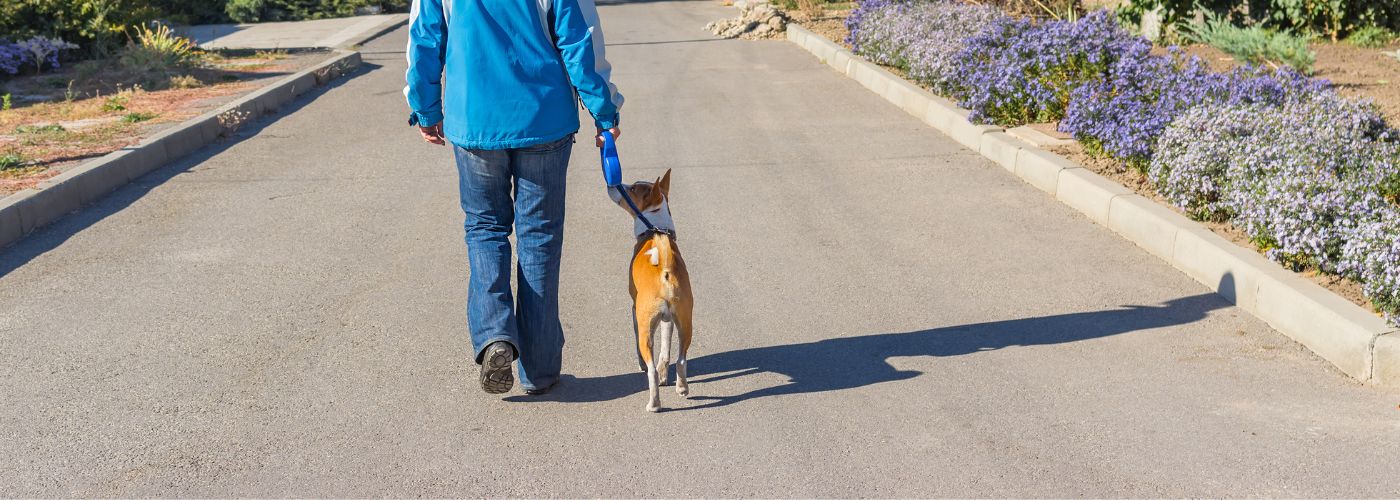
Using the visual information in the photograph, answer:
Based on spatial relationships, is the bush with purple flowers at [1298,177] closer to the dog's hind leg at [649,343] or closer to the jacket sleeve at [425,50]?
the dog's hind leg at [649,343]

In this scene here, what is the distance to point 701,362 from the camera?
202 inches

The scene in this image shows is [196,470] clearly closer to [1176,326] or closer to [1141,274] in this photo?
[1176,326]

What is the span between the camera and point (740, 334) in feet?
18.0

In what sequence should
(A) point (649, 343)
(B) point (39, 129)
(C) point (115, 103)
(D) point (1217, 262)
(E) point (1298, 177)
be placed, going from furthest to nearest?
1. (C) point (115, 103)
2. (B) point (39, 129)
3. (E) point (1298, 177)
4. (D) point (1217, 262)
5. (A) point (649, 343)

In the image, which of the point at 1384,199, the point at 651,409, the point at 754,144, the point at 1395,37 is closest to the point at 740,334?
the point at 651,409

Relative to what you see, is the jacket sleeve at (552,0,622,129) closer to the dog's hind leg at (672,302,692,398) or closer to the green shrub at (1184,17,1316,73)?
the dog's hind leg at (672,302,692,398)

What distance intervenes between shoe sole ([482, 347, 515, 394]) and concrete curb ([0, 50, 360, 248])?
4.01 meters

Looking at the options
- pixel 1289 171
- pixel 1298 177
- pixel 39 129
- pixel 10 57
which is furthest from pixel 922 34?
pixel 10 57

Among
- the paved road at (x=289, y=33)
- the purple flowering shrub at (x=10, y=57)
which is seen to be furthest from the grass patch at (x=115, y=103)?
the paved road at (x=289, y=33)

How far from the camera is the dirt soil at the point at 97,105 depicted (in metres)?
9.10

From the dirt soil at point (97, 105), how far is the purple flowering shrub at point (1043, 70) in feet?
21.7

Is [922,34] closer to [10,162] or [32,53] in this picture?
[10,162]

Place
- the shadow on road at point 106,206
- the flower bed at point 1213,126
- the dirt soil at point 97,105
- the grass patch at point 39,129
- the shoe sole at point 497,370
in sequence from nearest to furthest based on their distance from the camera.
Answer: the shoe sole at point 497,370
the flower bed at point 1213,126
the shadow on road at point 106,206
the dirt soil at point 97,105
the grass patch at point 39,129

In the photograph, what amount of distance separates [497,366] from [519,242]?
0.45 meters
